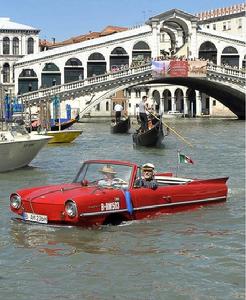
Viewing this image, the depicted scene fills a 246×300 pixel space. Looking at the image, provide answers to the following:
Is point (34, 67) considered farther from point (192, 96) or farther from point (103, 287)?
point (103, 287)

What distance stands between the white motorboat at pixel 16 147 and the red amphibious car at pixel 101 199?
3.36 meters

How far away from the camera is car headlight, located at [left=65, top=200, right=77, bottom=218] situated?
4.74 meters

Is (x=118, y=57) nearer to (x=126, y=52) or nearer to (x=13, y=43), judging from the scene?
(x=126, y=52)

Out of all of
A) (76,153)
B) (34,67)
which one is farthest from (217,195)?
(34,67)

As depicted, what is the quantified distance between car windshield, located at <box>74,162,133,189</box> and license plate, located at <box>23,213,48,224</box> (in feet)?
1.58

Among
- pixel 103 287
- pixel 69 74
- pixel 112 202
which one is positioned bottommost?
pixel 103 287

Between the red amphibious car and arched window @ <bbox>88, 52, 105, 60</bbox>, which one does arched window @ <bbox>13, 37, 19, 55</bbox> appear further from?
the red amphibious car

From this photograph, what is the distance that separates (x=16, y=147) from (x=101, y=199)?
Result: 4.11 metres

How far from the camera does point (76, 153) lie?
40.7 feet

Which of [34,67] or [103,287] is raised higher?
[34,67]

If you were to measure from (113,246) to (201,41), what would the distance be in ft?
86.0

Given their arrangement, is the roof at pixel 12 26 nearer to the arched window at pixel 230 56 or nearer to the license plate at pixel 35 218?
the arched window at pixel 230 56

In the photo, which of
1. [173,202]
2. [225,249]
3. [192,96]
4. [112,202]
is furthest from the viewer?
[192,96]

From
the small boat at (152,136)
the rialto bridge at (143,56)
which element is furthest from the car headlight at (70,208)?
the rialto bridge at (143,56)
